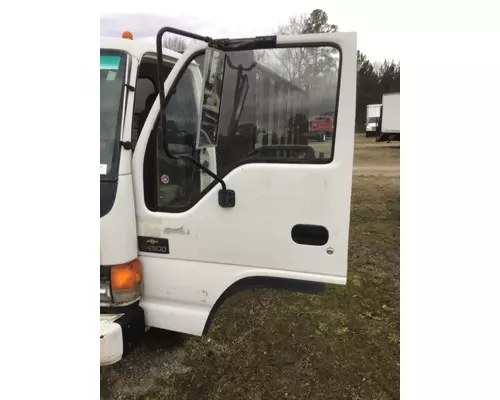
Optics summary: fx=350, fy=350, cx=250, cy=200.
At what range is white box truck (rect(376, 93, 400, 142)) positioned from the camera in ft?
5.46

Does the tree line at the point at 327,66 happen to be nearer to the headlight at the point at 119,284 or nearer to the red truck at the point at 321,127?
the red truck at the point at 321,127

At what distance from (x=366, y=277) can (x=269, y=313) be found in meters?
1.45

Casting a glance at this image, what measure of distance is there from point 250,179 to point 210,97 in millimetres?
457

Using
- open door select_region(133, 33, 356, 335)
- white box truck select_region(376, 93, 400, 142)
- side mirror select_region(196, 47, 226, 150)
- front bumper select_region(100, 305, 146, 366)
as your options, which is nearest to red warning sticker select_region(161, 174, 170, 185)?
open door select_region(133, 33, 356, 335)

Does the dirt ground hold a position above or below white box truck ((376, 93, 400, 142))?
below

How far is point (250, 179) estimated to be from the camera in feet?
5.82

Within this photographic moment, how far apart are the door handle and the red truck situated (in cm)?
43

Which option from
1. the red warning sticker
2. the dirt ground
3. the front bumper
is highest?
the red warning sticker

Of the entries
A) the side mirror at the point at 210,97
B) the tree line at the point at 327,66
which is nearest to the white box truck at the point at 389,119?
the tree line at the point at 327,66

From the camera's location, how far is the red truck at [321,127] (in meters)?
1.68

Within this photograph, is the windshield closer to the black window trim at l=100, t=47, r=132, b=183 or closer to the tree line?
the black window trim at l=100, t=47, r=132, b=183

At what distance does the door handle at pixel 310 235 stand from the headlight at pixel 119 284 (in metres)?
0.93

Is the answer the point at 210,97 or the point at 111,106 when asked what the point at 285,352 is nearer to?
the point at 210,97

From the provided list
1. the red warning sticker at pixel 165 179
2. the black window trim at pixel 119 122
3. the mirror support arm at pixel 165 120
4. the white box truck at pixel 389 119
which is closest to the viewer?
the mirror support arm at pixel 165 120
